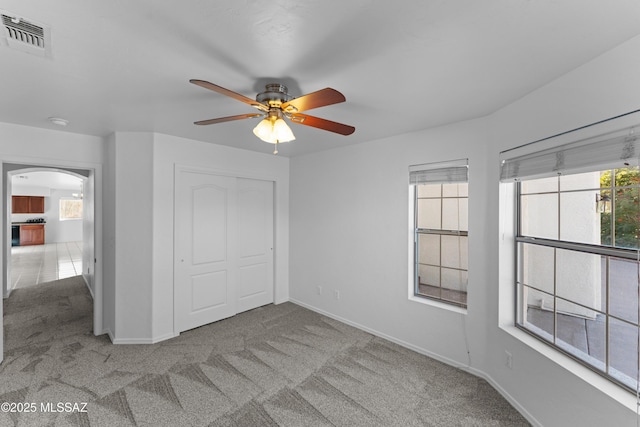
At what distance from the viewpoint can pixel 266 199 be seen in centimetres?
438

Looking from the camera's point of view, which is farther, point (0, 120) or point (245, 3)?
point (0, 120)

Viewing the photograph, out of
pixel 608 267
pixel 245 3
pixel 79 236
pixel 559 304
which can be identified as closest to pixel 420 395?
pixel 559 304

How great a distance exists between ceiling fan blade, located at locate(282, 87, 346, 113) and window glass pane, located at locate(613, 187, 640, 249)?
1703mm

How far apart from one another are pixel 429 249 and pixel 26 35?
138 inches

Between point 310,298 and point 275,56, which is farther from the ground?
point 275,56

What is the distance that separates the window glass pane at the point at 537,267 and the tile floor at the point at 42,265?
26.6ft

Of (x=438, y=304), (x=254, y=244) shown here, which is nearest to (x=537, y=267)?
(x=438, y=304)

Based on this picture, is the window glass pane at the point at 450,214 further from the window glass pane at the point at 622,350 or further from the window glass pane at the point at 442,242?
the window glass pane at the point at 622,350

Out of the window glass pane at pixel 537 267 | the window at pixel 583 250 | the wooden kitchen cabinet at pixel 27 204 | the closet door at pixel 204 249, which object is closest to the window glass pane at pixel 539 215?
the window at pixel 583 250

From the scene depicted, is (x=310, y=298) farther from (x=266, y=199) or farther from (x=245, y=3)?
(x=245, y=3)

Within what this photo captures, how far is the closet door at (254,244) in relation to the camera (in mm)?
4098

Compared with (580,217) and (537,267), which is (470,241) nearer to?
(537,267)

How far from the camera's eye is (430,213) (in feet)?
10.1

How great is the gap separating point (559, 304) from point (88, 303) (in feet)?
20.2
